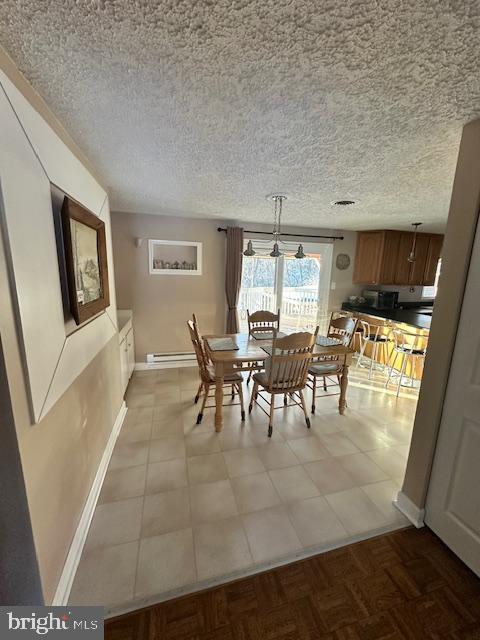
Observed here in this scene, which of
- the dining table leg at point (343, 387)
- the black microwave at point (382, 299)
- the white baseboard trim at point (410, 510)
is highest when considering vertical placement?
the black microwave at point (382, 299)

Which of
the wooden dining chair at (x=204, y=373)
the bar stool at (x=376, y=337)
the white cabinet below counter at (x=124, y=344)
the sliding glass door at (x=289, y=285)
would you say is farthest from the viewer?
the sliding glass door at (x=289, y=285)

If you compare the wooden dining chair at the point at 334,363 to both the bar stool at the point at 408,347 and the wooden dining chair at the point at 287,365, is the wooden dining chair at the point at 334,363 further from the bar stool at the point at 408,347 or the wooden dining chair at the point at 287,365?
the bar stool at the point at 408,347

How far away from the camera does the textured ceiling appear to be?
752mm

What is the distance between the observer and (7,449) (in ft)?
2.93

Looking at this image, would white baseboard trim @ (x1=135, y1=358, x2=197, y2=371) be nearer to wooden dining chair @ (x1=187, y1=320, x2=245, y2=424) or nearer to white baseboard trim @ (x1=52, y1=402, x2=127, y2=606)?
wooden dining chair @ (x1=187, y1=320, x2=245, y2=424)

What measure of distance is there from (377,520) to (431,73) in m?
2.31

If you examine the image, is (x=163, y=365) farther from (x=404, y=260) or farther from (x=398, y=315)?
(x=404, y=260)

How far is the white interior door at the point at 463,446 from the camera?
133 cm

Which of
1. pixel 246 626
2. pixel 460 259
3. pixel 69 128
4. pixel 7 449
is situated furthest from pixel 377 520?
pixel 69 128

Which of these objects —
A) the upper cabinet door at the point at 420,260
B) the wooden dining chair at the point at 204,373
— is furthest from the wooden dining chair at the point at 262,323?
the upper cabinet door at the point at 420,260

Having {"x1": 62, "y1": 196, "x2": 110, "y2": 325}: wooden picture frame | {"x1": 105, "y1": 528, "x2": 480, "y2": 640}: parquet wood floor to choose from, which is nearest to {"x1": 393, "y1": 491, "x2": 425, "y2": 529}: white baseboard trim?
{"x1": 105, "y1": 528, "x2": 480, "y2": 640}: parquet wood floor

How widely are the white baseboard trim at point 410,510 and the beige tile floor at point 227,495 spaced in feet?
0.15

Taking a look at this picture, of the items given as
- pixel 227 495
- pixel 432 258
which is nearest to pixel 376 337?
pixel 432 258

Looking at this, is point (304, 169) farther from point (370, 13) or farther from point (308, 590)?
point (308, 590)
